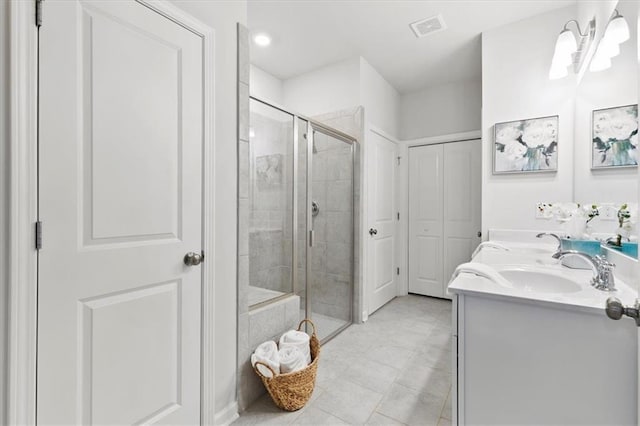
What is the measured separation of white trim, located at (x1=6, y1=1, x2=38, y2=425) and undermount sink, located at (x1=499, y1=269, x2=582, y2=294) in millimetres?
1829

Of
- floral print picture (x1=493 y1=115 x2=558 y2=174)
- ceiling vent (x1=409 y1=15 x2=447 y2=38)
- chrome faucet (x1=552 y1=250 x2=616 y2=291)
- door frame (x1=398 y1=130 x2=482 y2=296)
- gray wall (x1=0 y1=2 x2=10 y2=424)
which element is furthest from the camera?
door frame (x1=398 y1=130 x2=482 y2=296)

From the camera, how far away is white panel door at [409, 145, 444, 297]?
3.65m

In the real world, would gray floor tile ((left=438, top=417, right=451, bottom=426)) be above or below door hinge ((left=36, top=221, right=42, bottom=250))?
below

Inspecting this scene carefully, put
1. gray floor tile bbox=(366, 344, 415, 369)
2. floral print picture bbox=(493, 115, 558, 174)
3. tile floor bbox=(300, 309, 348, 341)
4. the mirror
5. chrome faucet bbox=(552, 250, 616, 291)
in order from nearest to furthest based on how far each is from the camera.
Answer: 1. chrome faucet bbox=(552, 250, 616, 291)
2. the mirror
3. gray floor tile bbox=(366, 344, 415, 369)
4. floral print picture bbox=(493, 115, 558, 174)
5. tile floor bbox=(300, 309, 348, 341)

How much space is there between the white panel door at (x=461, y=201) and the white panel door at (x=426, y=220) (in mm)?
83

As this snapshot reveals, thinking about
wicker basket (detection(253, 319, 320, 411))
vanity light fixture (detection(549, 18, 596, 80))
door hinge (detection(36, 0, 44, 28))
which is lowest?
wicker basket (detection(253, 319, 320, 411))

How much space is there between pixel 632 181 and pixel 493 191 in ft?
4.28

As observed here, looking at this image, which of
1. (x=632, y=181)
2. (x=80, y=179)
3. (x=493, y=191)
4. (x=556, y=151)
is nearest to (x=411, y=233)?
(x=493, y=191)

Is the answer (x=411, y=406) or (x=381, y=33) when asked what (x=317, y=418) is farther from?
(x=381, y=33)

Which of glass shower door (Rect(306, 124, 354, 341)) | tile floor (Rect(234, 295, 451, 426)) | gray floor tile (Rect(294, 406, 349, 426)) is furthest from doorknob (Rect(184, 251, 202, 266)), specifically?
glass shower door (Rect(306, 124, 354, 341))

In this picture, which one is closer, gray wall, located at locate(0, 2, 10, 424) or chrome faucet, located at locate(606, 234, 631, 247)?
gray wall, located at locate(0, 2, 10, 424)

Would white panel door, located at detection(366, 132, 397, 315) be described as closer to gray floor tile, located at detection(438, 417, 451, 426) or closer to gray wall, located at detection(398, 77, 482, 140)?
gray wall, located at detection(398, 77, 482, 140)

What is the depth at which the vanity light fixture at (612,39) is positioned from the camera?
1293 millimetres

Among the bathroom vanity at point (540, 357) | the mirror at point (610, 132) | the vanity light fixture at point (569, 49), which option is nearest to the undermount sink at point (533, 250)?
the mirror at point (610, 132)
